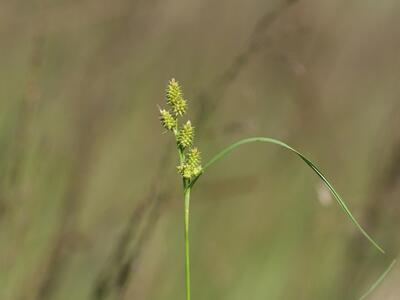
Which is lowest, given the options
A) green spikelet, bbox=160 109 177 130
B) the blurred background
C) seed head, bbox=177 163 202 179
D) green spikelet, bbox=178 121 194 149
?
seed head, bbox=177 163 202 179

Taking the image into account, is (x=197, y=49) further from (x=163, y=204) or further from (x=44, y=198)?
(x=163, y=204)

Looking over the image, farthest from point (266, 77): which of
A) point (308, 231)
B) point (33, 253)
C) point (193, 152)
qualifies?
point (193, 152)

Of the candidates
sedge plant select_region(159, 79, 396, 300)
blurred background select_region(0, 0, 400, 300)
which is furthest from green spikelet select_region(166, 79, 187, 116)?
blurred background select_region(0, 0, 400, 300)

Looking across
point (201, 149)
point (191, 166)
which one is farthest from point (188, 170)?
point (201, 149)

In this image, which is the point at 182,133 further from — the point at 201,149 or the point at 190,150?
the point at 201,149

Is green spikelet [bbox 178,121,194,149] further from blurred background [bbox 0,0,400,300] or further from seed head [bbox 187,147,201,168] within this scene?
blurred background [bbox 0,0,400,300]

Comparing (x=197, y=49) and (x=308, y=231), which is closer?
(x=308, y=231)
